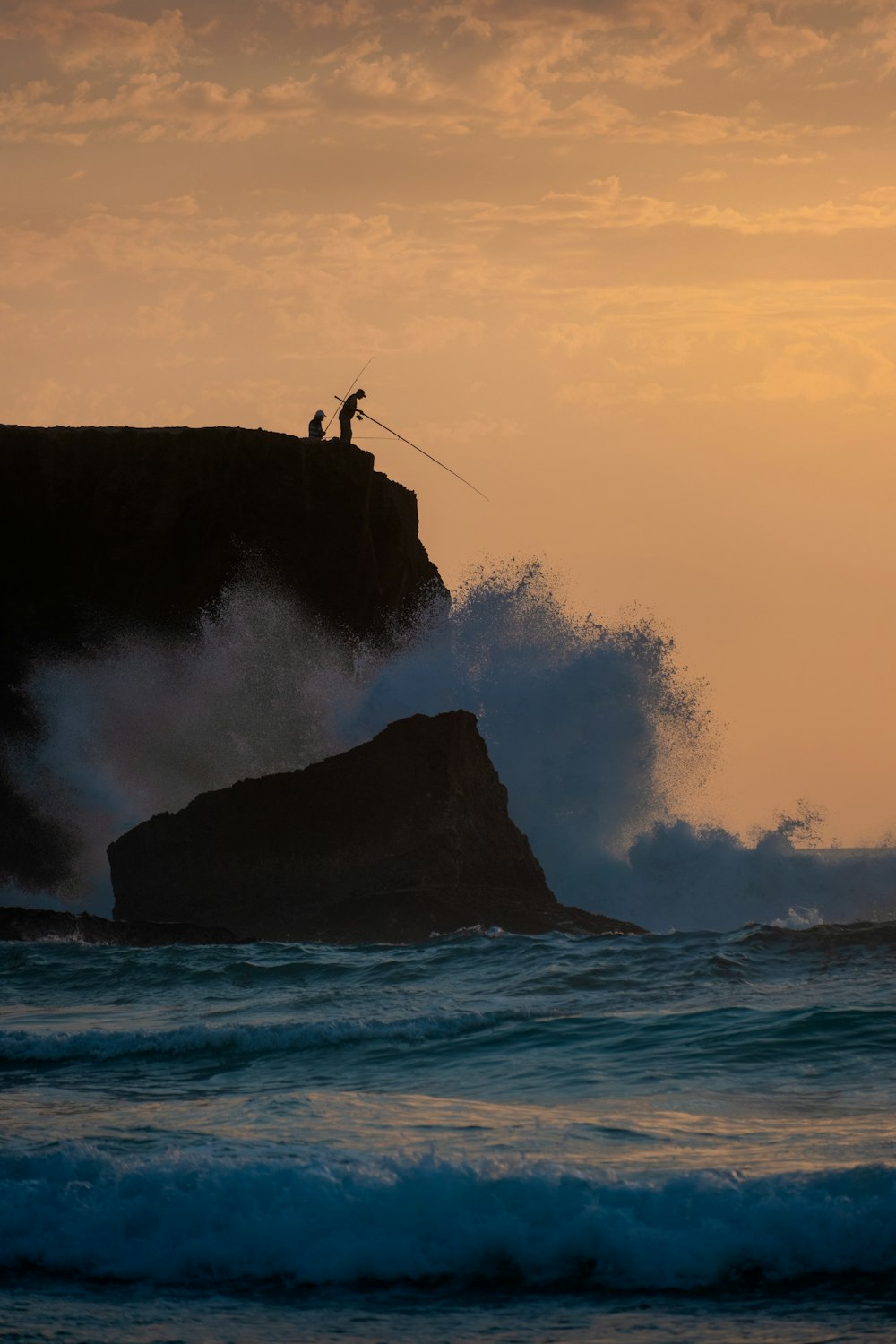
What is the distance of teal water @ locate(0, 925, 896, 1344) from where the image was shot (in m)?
5.97

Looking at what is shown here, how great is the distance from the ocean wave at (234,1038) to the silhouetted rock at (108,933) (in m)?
6.90

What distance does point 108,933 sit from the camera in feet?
61.4

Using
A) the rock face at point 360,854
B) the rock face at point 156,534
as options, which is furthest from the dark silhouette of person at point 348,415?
the rock face at point 360,854

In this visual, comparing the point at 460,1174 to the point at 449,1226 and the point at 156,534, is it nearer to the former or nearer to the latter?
the point at 449,1226

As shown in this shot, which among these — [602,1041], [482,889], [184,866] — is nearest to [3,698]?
[184,866]

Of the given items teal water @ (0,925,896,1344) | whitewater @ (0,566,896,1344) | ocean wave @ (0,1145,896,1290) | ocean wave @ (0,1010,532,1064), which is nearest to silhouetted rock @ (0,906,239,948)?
whitewater @ (0,566,896,1344)

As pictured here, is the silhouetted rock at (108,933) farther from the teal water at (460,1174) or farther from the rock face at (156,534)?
the teal water at (460,1174)

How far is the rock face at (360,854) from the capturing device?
1909 cm

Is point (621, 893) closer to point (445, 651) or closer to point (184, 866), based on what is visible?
point (445, 651)

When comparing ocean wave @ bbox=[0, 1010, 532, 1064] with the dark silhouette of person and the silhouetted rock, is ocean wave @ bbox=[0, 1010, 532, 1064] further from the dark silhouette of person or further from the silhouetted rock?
the dark silhouette of person

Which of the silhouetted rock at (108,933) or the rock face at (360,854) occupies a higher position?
the rock face at (360,854)

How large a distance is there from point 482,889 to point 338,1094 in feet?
33.9

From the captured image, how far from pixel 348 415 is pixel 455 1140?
65.0 ft

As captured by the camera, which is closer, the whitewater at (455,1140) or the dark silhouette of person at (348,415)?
the whitewater at (455,1140)
